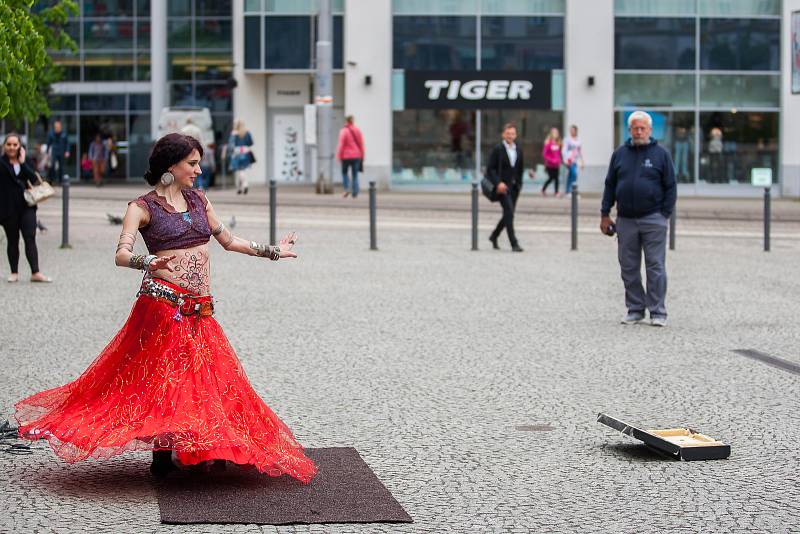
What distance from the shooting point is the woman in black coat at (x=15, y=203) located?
1509 cm

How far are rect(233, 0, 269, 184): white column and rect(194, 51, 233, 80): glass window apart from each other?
268cm

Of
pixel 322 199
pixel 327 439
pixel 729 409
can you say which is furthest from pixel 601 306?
pixel 322 199

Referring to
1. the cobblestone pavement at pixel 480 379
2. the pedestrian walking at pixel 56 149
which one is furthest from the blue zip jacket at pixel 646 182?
the pedestrian walking at pixel 56 149

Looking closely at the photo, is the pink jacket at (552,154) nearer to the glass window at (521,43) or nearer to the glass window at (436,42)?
the glass window at (521,43)

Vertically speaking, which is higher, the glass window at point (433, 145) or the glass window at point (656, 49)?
the glass window at point (656, 49)

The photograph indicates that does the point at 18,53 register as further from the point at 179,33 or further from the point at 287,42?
the point at 179,33

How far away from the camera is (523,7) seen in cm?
3775

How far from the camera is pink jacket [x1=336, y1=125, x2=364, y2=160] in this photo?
32281mm

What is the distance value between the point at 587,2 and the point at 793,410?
98.7 feet

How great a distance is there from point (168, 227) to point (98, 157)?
3701cm

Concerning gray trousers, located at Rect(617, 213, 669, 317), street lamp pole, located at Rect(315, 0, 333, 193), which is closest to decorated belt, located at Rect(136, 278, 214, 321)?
gray trousers, located at Rect(617, 213, 669, 317)

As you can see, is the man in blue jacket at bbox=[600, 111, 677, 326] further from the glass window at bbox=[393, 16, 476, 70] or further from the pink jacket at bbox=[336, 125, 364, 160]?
the glass window at bbox=[393, 16, 476, 70]

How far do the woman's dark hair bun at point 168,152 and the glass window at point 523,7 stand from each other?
3180cm

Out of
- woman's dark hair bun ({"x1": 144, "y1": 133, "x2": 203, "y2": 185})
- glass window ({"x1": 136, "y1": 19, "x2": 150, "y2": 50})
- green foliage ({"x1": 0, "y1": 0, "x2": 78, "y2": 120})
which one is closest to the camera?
woman's dark hair bun ({"x1": 144, "y1": 133, "x2": 203, "y2": 185})
